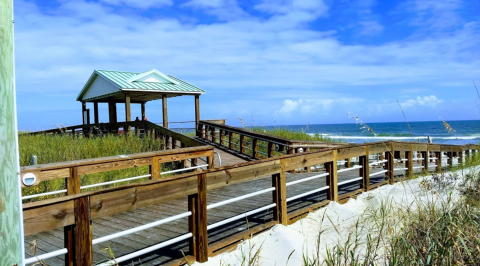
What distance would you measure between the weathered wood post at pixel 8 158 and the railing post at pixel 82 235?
3.30 feet

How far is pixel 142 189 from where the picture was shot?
332 centimetres

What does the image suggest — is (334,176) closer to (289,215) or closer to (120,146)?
(289,215)

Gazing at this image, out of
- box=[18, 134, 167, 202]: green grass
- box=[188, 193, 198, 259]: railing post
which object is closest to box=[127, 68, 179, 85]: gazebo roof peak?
box=[18, 134, 167, 202]: green grass

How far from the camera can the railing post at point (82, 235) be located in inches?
110

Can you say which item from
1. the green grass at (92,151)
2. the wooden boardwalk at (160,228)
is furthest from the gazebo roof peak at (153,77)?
the wooden boardwalk at (160,228)

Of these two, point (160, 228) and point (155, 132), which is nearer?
→ point (160, 228)

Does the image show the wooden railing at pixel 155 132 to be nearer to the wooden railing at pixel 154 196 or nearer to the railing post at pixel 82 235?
the wooden railing at pixel 154 196

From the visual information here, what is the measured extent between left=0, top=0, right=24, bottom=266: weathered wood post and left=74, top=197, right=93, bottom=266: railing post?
1006 millimetres

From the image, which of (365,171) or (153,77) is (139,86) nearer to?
(153,77)

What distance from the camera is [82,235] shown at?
2.82 meters

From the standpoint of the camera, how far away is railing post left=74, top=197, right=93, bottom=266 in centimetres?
280

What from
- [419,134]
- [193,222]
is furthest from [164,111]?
[419,134]

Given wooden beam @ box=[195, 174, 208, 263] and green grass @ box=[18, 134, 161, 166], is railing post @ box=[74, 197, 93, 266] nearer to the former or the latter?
wooden beam @ box=[195, 174, 208, 263]

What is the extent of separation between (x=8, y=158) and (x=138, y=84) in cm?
1767
